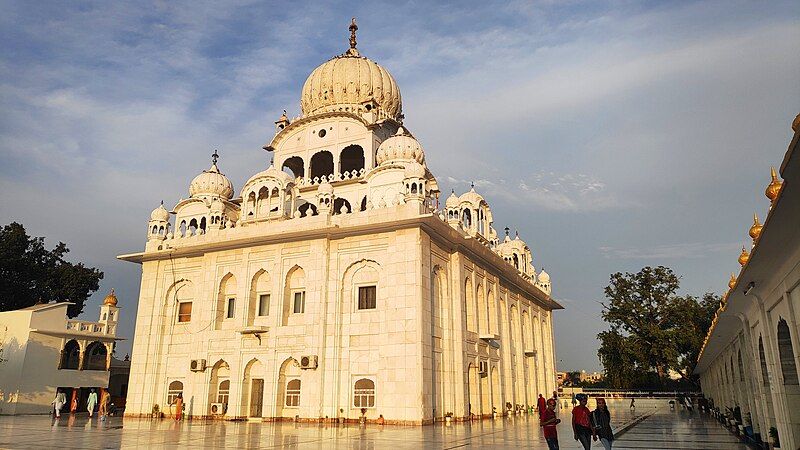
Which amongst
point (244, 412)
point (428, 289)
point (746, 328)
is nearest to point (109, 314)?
point (244, 412)

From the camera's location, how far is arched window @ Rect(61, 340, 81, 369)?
112 feet

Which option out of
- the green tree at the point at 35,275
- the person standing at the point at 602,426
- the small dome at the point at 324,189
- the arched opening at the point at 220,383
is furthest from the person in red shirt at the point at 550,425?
the green tree at the point at 35,275

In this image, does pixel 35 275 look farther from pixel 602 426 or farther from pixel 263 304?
pixel 602 426

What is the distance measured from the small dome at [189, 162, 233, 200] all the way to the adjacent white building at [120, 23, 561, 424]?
0.09m

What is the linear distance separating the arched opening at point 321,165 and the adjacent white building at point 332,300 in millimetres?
1652

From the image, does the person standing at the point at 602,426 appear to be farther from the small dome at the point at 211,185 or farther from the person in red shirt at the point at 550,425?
the small dome at the point at 211,185

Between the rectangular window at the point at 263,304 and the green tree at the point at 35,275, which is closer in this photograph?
the rectangular window at the point at 263,304

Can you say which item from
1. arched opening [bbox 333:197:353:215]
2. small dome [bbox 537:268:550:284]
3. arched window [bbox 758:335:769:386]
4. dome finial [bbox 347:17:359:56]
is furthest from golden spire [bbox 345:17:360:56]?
arched window [bbox 758:335:769:386]

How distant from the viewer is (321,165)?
122 feet

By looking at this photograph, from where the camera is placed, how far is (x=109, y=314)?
37219 mm

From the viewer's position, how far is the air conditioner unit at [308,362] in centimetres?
2395

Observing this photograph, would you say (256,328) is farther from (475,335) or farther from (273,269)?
(475,335)

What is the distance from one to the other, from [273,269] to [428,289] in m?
7.29

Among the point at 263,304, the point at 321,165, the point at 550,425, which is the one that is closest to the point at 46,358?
the point at 263,304
